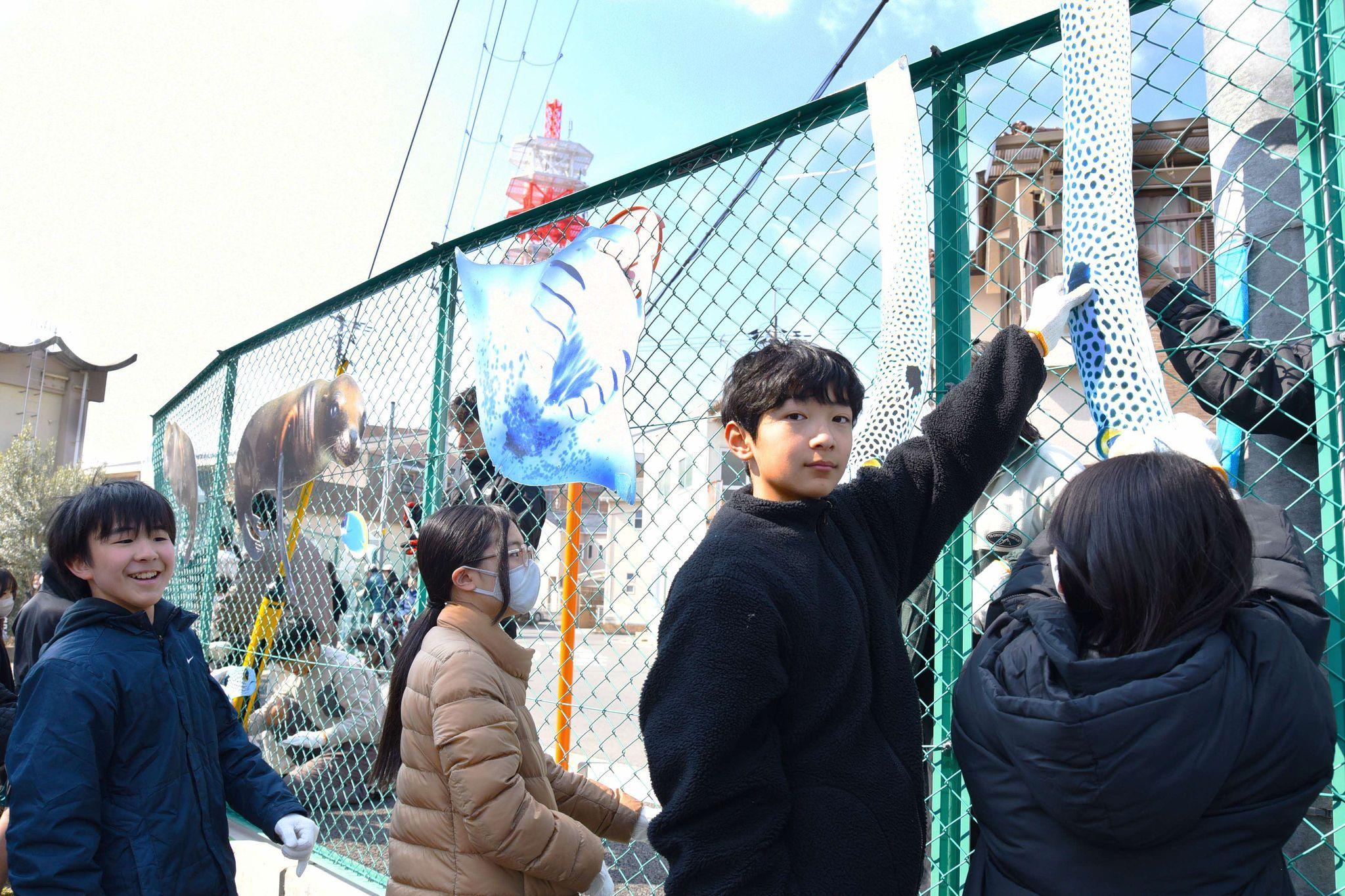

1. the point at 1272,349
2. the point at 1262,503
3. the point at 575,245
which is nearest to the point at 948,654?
the point at 1262,503

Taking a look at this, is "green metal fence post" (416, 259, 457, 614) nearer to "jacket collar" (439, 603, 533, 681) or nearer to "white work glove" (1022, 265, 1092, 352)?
"jacket collar" (439, 603, 533, 681)

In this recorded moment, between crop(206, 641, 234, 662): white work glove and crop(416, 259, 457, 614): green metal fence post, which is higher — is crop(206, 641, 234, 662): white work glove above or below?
below

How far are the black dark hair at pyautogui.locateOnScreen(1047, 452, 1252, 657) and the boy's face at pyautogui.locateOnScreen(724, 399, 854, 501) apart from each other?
38 centimetres

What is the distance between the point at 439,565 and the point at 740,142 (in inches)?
54.3

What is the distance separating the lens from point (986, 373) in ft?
5.31

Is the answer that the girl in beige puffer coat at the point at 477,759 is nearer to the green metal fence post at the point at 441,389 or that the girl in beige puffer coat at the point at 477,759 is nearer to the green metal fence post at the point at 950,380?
the green metal fence post at the point at 950,380

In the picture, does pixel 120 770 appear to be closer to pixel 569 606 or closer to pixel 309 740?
pixel 569 606

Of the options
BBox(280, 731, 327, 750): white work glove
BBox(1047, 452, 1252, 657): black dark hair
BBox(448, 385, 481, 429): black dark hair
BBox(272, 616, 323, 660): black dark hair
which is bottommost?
BBox(280, 731, 327, 750): white work glove

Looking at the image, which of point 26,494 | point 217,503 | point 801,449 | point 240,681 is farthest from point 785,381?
point 26,494

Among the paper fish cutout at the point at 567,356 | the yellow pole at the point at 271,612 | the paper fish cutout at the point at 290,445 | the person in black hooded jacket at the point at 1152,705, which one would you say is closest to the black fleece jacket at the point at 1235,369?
the person in black hooded jacket at the point at 1152,705

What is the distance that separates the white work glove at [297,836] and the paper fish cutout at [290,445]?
1.86 metres

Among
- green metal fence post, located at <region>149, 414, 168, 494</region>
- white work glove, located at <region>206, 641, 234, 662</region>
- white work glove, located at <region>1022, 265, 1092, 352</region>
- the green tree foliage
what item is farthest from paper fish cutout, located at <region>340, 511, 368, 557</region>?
the green tree foliage

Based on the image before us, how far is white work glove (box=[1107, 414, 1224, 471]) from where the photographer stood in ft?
4.82

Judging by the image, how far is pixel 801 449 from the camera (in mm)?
1514
